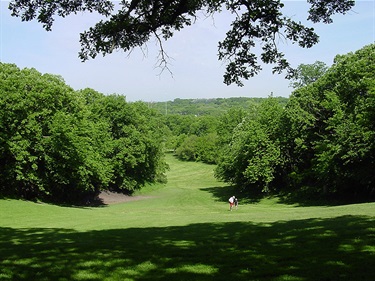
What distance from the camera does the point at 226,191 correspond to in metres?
60.2

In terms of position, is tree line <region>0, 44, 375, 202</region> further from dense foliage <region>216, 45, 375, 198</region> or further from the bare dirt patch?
the bare dirt patch

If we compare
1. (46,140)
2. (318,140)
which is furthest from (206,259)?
(318,140)

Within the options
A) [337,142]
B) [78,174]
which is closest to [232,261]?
[337,142]

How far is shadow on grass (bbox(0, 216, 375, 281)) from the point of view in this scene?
7.03 m

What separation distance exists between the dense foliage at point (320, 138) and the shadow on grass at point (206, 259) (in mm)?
29176

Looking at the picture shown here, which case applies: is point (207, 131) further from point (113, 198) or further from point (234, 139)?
point (113, 198)

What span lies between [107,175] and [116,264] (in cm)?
4125

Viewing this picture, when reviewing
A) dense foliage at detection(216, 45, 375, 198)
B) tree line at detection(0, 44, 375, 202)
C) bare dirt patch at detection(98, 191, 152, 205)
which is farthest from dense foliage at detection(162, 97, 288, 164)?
bare dirt patch at detection(98, 191, 152, 205)

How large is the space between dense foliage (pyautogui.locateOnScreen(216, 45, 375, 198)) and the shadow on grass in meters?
29.2

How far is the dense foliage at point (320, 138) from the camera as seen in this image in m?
37.7

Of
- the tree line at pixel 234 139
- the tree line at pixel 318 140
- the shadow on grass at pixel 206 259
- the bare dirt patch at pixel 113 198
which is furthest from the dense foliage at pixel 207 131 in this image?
the shadow on grass at pixel 206 259

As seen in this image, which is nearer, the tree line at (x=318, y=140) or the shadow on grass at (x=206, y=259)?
the shadow on grass at (x=206, y=259)

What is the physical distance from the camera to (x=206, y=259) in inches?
333

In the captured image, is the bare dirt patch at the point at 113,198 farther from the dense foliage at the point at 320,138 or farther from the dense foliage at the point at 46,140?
the dense foliage at the point at 320,138
